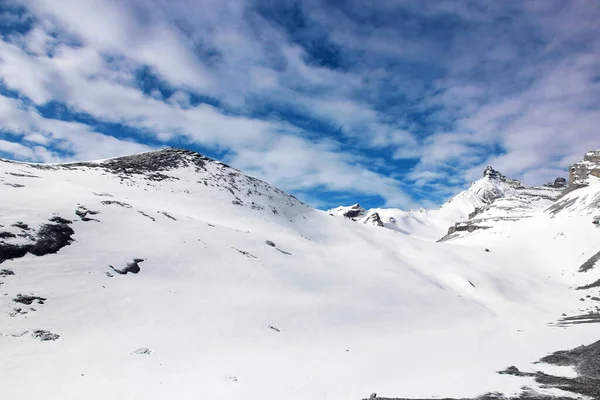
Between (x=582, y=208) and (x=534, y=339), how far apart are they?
249 ft

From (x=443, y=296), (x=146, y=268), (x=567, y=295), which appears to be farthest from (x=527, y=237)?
(x=146, y=268)

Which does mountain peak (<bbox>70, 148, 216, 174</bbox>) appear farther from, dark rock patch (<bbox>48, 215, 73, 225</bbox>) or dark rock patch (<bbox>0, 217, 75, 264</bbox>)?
dark rock patch (<bbox>0, 217, 75, 264</bbox>)

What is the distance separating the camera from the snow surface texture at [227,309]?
15.8m

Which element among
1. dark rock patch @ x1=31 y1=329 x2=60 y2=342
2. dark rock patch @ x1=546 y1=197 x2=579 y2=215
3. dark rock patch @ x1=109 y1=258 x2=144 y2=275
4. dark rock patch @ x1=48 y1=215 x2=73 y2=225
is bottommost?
dark rock patch @ x1=31 y1=329 x2=60 y2=342

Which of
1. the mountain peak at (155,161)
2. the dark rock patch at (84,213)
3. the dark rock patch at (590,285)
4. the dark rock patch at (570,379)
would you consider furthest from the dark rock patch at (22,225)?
the dark rock patch at (590,285)

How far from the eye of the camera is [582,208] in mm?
85125

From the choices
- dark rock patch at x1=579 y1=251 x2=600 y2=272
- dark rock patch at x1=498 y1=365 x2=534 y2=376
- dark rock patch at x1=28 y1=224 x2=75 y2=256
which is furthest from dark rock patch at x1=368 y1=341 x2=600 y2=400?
dark rock patch at x1=579 y1=251 x2=600 y2=272

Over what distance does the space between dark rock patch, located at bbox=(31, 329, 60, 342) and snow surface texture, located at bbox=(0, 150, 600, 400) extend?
0.08 metres

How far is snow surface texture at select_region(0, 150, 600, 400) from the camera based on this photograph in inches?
622

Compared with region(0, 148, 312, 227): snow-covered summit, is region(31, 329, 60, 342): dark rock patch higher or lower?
lower

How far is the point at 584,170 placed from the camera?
128750 mm

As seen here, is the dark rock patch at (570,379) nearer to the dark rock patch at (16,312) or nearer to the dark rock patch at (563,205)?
the dark rock patch at (16,312)

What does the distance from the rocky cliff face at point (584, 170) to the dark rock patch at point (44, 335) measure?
14513cm

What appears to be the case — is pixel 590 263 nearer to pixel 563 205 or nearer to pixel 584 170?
pixel 563 205
